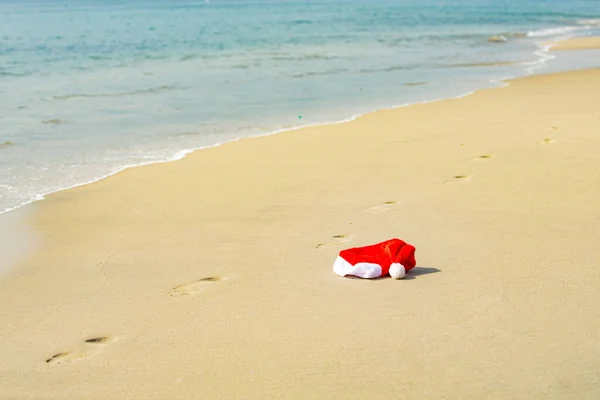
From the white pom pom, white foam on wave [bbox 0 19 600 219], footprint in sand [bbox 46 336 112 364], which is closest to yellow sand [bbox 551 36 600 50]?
white foam on wave [bbox 0 19 600 219]

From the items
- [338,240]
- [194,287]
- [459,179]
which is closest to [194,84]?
[459,179]

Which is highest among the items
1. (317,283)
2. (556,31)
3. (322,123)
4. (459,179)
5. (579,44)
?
(317,283)

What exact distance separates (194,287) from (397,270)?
1204 millimetres

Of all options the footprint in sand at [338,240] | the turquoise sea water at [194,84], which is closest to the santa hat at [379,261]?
the footprint in sand at [338,240]

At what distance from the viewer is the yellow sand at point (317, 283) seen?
340 centimetres

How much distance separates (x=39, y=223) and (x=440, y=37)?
25.2m

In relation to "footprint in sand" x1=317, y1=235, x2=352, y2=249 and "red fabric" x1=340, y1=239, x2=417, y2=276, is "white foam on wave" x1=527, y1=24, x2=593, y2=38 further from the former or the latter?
"red fabric" x1=340, y1=239, x2=417, y2=276

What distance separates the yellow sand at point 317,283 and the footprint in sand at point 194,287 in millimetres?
22

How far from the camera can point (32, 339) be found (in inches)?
154

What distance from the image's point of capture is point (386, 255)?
14.7 feet

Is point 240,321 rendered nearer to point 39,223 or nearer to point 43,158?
point 39,223

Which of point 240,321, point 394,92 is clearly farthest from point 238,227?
point 394,92

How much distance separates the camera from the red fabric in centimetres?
445

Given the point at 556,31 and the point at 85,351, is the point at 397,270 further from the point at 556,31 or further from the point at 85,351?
the point at 556,31
